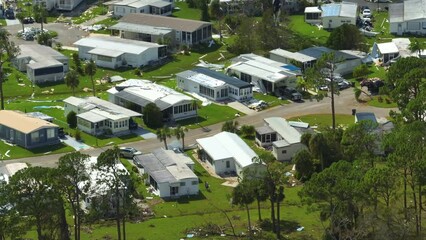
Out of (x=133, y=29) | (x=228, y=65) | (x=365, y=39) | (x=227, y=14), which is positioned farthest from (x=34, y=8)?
(x=365, y=39)

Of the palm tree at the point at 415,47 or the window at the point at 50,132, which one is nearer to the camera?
the window at the point at 50,132

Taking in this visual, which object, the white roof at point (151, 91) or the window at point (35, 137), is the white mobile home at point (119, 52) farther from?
the window at point (35, 137)

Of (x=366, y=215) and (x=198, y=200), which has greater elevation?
(x=366, y=215)

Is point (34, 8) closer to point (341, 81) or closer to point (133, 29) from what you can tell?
point (133, 29)

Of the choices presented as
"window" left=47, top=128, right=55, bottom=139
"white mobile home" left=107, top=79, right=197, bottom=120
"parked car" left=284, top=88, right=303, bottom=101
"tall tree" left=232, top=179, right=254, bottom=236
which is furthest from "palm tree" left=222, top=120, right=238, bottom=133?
"tall tree" left=232, top=179, right=254, bottom=236

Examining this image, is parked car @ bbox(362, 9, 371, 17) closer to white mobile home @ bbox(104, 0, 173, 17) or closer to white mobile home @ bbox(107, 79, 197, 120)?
white mobile home @ bbox(104, 0, 173, 17)

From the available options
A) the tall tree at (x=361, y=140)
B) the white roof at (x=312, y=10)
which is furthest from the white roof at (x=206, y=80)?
the white roof at (x=312, y=10)
